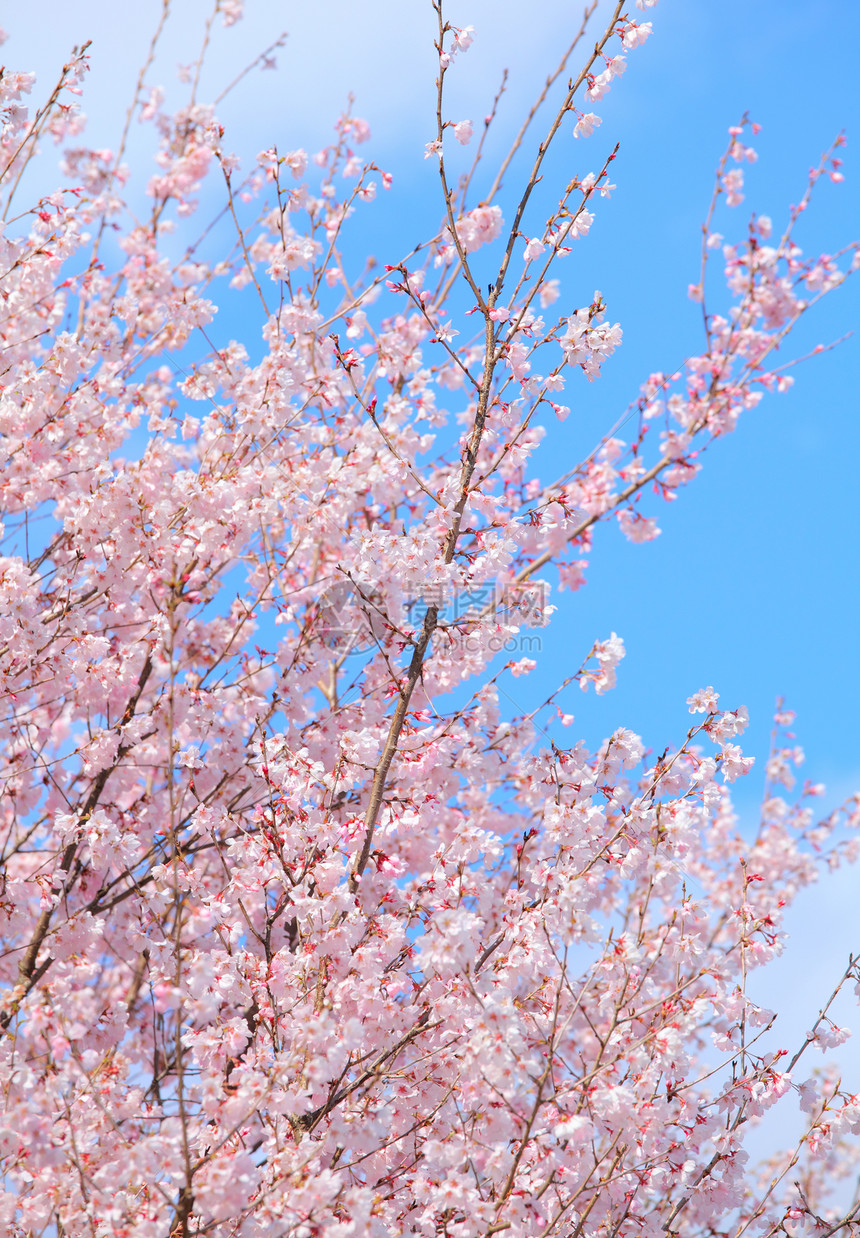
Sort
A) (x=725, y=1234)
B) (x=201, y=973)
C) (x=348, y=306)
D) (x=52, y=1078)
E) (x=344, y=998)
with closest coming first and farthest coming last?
(x=52, y=1078), (x=201, y=973), (x=344, y=998), (x=725, y=1234), (x=348, y=306)

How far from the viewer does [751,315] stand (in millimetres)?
6387

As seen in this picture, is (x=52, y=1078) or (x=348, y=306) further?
(x=348, y=306)

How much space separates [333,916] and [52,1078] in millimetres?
1340

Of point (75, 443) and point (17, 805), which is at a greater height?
point (75, 443)

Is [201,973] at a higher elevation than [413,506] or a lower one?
lower

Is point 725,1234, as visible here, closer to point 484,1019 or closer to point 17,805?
point 484,1019

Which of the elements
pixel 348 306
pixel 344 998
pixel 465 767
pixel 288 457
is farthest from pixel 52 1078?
pixel 348 306

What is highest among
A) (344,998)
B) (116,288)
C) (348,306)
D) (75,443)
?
(116,288)

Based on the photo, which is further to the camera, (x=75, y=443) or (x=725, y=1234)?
(x=75, y=443)

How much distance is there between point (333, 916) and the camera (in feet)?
14.5

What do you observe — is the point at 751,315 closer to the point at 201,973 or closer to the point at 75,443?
the point at 75,443

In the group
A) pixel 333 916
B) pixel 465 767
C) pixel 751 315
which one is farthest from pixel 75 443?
pixel 751 315

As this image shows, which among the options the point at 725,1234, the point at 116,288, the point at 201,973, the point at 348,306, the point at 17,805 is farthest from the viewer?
the point at 116,288

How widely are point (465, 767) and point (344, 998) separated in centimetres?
177
